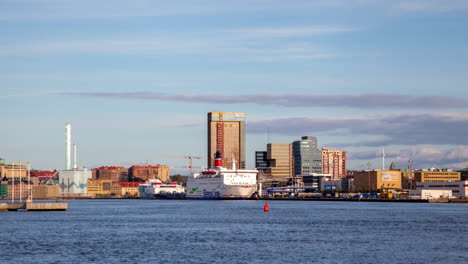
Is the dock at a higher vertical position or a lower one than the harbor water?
lower

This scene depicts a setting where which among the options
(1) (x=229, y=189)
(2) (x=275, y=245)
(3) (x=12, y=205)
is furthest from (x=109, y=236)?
(1) (x=229, y=189)

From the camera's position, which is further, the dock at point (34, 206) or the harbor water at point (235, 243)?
the dock at point (34, 206)

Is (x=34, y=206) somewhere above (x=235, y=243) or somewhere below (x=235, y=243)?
below

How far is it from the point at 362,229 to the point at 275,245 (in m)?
18.4

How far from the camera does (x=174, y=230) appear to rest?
227ft

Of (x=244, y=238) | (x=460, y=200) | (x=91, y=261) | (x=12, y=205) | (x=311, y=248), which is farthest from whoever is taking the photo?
(x=460, y=200)

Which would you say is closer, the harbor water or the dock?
the harbor water

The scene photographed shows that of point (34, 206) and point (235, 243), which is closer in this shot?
point (235, 243)

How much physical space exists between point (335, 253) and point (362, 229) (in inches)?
865

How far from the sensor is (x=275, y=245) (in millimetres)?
53938

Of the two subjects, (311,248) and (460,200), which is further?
(460,200)

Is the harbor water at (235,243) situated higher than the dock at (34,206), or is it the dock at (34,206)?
the harbor water at (235,243)

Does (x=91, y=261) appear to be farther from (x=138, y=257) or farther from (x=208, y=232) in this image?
(x=208, y=232)

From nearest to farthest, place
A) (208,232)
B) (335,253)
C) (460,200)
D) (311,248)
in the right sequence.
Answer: (335,253) < (311,248) < (208,232) < (460,200)
